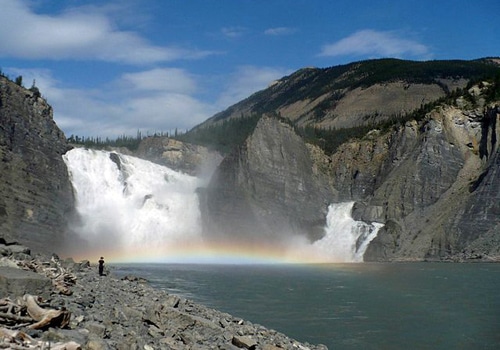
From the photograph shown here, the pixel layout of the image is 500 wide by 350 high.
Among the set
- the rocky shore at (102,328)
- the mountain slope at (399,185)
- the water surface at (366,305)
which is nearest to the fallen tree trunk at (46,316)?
the rocky shore at (102,328)

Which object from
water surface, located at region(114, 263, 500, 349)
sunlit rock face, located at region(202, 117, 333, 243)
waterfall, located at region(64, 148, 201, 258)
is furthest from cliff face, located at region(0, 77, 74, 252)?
sunlit rock face, located at region(202, 117, 333, 243)

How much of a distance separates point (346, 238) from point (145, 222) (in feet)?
102

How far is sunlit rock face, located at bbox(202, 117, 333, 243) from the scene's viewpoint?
285ft

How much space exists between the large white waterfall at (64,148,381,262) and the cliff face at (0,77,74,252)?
539 centimetres

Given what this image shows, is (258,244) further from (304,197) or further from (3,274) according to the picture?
(3,274)

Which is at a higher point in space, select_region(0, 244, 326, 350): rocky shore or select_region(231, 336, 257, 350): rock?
select_region(0, 244, 326, 350): rocky shore

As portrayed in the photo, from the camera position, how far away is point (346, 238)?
8688cm

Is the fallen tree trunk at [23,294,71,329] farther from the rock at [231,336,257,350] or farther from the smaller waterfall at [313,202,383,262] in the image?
the smaller waterfall at [313,202,383,262]

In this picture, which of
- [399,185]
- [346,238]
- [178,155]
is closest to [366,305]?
[346,238]

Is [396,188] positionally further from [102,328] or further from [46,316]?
[46,316]

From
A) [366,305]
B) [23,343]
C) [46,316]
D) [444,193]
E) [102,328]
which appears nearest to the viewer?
[23,343]

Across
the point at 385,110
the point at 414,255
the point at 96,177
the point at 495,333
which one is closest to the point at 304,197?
the point at 414,255

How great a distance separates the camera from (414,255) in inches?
3044

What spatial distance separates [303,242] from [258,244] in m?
8.30
